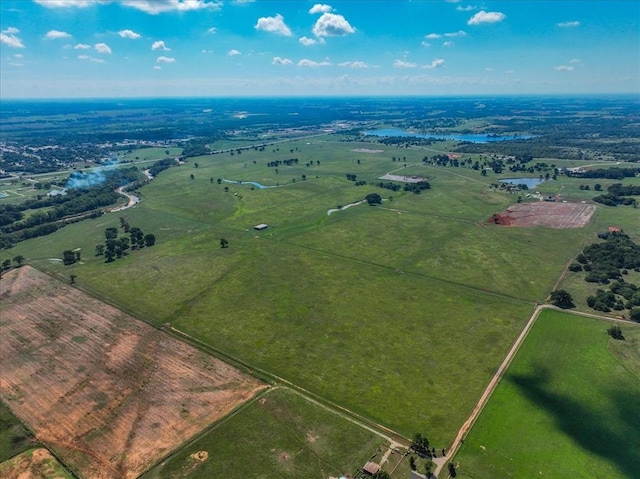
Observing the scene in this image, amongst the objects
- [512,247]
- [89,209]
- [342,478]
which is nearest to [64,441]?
[342,478]

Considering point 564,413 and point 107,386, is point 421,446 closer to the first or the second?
point 564,413

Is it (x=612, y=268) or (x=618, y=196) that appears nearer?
(x=612, y=268)

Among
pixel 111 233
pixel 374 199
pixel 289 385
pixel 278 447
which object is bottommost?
pixel 278 447

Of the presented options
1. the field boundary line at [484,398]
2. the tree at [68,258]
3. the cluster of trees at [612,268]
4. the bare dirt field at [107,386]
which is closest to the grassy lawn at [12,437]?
the bare dirt field at [107,386]

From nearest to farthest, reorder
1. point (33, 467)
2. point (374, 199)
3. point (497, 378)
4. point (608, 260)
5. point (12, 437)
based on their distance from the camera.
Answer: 1. point (33, 467)
2. point (12, 437)
3. point (497, 378)
4. point (608, 260)
5. point (374, 199)

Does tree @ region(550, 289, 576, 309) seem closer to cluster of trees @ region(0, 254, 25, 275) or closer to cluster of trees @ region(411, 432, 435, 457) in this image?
cluster of trees @ region(411, 432, 435, 457)

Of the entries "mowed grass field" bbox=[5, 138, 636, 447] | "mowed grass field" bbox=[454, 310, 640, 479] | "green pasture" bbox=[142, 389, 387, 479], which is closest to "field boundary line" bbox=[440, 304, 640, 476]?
"mowed grass field" bbox=[454, 310, 640, 479]

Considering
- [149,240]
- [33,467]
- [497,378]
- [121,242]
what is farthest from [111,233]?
[497,378]
